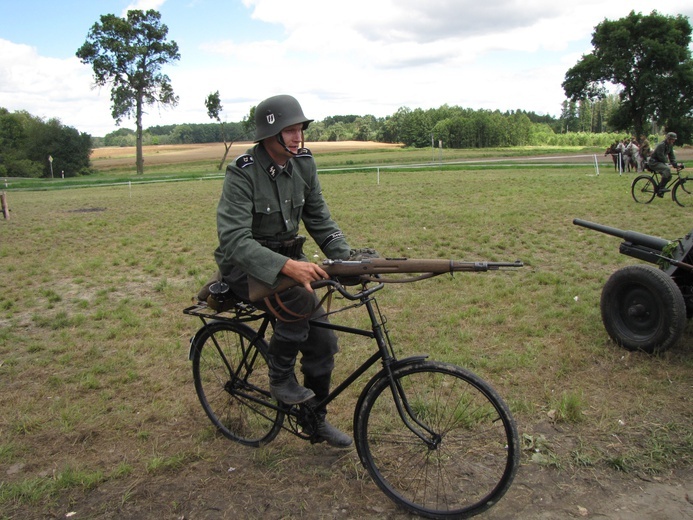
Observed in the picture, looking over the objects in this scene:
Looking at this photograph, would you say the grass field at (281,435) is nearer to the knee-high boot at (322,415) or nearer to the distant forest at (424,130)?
the knee-high boot at (322,415)

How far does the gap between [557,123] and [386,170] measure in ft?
332

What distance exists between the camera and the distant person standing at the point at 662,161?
1513 cm

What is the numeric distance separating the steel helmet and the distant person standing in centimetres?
1488

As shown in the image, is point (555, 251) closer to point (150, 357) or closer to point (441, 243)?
point (441, 243)

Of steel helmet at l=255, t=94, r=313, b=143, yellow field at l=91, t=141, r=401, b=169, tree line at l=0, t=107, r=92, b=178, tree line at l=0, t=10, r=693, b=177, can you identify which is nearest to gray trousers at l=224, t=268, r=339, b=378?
steel helmet at l=255, t=94, r=313, b=143

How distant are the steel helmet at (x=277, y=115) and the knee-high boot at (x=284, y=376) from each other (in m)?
1.25

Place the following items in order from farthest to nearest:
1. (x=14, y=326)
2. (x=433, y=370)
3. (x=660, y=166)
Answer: (x=660, y=166), (x=14, y=326), (x=433, y=370)

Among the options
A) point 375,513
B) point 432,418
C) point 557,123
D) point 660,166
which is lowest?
point 375,513

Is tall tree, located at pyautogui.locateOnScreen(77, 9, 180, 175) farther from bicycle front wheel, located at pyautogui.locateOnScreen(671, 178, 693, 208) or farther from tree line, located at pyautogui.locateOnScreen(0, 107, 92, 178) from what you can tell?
bicycle front wheel, located at pyautogui.locateOnScreen(671, 178, 693, 208)

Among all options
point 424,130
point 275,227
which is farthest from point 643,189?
point 424,130

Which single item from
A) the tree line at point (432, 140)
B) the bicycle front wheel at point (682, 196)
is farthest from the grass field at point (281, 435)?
the tree line at point (432, 140)

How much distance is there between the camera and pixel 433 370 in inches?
118

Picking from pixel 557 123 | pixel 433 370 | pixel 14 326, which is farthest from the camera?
pixel 557 123

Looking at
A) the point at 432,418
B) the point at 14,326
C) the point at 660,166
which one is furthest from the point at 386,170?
the point at 432,418
